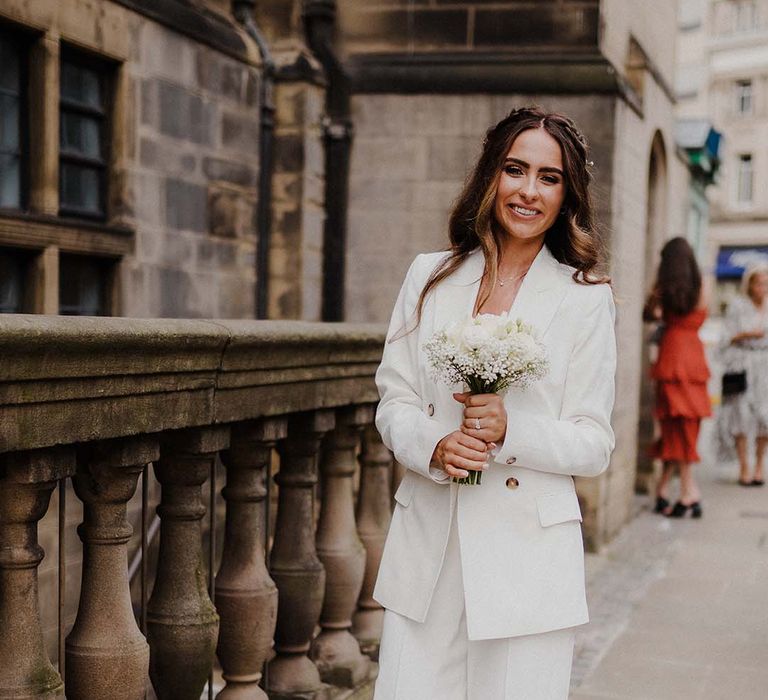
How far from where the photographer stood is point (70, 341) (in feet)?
6.98

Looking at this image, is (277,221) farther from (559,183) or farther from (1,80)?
(559,183)

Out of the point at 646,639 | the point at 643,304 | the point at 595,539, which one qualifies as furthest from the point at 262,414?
the point at 643,304

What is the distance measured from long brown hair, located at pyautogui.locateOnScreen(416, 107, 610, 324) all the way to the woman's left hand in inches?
12.9

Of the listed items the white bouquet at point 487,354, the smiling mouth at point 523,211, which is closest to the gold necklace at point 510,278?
the smiling mouth at point 523,211

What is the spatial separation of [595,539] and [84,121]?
3.90m

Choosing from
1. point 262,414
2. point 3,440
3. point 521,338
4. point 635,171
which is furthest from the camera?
point 635,171

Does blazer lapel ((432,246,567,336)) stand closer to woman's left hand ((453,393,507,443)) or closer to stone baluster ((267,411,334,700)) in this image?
woman's left hand ((453,393,507,443))

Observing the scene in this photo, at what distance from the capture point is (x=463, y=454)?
246cm

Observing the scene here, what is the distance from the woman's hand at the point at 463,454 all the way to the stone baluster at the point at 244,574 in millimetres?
751

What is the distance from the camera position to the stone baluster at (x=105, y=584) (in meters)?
2.48

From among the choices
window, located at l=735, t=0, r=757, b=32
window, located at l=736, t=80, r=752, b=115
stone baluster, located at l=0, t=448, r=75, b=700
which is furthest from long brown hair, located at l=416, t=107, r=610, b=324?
window, located at l=735, t=0, r=757, b=32

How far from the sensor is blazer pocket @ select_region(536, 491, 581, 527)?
2.55 m

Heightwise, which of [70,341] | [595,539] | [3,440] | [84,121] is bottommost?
[595,539]

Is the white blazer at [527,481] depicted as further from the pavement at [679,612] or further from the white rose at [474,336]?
the pavement at [679,612]
